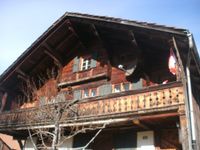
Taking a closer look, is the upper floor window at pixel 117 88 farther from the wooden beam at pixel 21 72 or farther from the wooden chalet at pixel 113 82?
the wooden beam at pixel 21 72

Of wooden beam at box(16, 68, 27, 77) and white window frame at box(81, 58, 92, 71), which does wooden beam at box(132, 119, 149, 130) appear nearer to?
white window frame at box(81, 58, 92, 71)

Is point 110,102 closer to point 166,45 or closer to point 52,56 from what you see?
point 166,45

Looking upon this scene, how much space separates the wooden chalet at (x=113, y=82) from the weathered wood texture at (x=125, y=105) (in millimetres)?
39

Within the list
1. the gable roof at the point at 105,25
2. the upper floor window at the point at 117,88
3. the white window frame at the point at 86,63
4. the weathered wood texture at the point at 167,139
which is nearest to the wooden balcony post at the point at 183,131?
the weathered wood texture at the point at 167,139

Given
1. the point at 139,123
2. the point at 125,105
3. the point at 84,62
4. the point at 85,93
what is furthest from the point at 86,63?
the point at 139,123

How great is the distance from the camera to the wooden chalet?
12413mm

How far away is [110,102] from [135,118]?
64.9 inches

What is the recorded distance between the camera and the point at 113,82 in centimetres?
1675

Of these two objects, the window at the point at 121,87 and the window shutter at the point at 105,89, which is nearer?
the window at the point at 121,87

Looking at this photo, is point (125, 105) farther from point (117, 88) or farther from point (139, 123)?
point (117, 88)

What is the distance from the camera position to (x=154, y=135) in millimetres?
13898

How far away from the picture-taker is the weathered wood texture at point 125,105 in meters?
12.0

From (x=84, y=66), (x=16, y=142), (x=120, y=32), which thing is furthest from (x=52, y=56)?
(x=16, y=142)

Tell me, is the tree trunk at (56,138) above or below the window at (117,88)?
below
